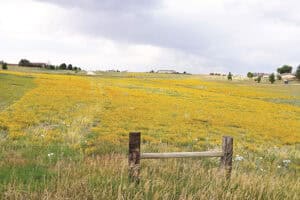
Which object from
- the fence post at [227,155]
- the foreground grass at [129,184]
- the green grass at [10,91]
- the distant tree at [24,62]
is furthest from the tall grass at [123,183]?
the distant tree at [24,62]

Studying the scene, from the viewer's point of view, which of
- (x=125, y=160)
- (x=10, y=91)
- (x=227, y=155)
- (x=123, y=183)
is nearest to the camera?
(x=123, y=183)

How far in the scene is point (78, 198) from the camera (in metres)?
6.96

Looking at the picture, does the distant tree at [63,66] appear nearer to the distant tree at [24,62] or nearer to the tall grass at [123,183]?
the distant tree at [24,62]

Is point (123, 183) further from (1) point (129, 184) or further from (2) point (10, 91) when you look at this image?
(2) point (10, 91)

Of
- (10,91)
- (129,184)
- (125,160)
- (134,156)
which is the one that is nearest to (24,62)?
(10,91)

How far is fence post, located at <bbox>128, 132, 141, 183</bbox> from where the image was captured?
26.1ft

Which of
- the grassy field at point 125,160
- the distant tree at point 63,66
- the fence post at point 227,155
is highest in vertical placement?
the fence post at point 227,155

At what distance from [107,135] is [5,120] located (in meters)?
5.96

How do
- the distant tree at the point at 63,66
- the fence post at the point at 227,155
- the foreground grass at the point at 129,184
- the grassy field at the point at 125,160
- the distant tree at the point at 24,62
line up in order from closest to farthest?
the foreground grass at the point at 129,184
the grassy field at the point at 125,160
the fence post at the point at 227,155
the distant tree at the point at 63,66
the distant tree at the point at 24,62

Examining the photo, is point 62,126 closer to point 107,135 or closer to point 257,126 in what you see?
Answer: point 107,135

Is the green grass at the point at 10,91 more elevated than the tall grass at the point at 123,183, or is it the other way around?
the tall grass at the point at 123,183

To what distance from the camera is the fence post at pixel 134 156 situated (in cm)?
796

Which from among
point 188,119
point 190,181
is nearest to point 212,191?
point 190,181

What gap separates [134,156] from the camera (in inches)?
316
